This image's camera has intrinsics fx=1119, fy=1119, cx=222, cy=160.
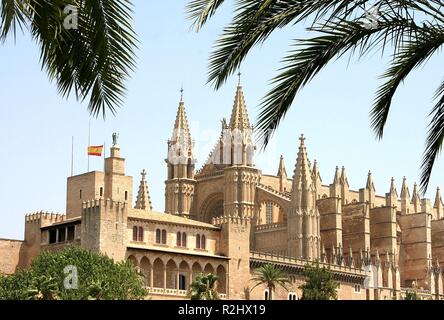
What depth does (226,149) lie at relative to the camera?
90688 mm

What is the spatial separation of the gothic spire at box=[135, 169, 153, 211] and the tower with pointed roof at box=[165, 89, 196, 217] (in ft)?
5.65

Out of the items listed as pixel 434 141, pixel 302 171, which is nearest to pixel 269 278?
pixel 302 171

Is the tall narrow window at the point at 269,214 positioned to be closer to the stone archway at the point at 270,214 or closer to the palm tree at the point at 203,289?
the stone archway at the point at 270,214

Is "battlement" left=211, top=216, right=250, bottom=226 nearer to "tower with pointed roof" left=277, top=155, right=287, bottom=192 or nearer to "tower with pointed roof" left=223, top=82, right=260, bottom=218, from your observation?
"tower with pointed roof" left=223, top=82, right=260, bottom=218

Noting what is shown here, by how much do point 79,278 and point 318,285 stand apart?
18.8 meters

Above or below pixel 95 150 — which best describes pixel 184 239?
below

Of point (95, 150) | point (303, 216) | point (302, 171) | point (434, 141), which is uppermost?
point (95, 150)

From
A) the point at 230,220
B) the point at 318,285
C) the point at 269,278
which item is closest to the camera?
the point at 318,285

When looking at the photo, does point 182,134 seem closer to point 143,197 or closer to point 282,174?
point 143,197

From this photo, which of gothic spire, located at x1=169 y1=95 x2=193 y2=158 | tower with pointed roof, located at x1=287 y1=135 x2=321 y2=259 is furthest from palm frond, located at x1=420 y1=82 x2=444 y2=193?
gothic spire, located at x1=169 y1=95 x2=193 y2=158

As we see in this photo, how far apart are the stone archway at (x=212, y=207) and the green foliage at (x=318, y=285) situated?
755 inches

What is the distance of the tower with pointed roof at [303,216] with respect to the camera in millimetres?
84938

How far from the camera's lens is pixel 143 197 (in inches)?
3654

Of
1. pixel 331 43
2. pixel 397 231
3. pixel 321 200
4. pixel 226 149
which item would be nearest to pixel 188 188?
pixel 226 149
